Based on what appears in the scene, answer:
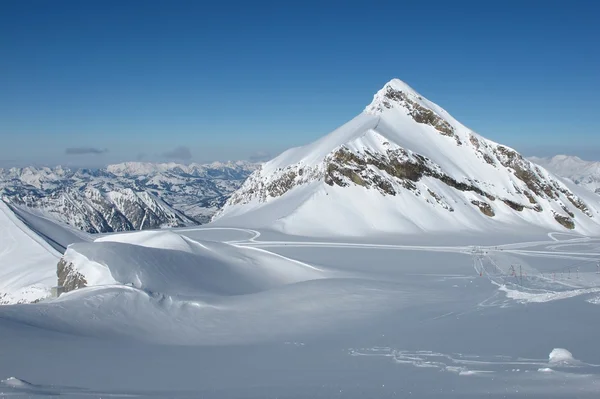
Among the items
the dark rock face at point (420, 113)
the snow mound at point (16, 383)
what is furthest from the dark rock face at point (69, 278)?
the dark rock face at point (420, 113)

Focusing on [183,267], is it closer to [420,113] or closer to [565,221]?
[565,221]

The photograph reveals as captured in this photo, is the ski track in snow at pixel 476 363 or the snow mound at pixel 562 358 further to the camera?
the snow mound at pixel 562 358

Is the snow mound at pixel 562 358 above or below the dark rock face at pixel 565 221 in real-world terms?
below

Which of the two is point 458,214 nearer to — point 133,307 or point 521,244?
point 521,244

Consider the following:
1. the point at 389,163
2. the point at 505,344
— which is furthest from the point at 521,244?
the point at 505,344

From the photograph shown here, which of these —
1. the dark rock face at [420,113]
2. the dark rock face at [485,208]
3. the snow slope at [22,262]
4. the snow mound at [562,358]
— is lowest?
the snow slope at [22,262]

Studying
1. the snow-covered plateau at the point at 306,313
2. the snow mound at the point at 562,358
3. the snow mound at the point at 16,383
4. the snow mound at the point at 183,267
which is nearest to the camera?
the snow mound at the point at 16,383

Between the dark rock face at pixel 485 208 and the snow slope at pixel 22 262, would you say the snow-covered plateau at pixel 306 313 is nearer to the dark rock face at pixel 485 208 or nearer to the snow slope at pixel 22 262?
the snow slope at pixel 22 262

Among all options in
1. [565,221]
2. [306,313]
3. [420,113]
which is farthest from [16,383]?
[420,113]
